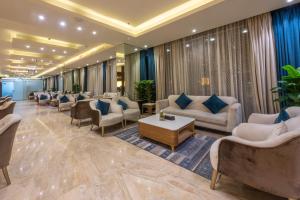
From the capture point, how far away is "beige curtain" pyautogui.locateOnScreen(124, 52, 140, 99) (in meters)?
6.35

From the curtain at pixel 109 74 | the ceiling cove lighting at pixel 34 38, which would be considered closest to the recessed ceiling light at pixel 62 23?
the ceiling cove lighting at pixel 34 38

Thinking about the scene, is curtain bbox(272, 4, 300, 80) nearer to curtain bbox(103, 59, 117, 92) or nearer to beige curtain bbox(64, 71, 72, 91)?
curtain bbox(103, 59, 117, 92)

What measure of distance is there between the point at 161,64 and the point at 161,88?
95cm

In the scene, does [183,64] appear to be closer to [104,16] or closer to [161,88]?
[161,88]

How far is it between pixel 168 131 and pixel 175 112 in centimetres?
156

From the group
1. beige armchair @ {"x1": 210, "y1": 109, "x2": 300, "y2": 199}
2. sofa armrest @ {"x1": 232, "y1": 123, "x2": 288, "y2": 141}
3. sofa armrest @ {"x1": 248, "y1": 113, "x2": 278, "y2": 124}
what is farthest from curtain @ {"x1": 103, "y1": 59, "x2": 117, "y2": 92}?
beige armchair @ {"x1": 210, "y1": 109, "x2": 300, "y2": 199}

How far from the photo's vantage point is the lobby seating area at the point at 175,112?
170 cm

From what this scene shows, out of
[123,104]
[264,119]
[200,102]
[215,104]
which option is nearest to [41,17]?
[123,104]

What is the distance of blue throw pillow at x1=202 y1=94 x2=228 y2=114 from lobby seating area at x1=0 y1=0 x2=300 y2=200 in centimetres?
3

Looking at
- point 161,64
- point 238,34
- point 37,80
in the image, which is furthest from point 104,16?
point 37,80

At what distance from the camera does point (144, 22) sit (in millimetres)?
4324

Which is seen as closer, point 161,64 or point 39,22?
point 39,22

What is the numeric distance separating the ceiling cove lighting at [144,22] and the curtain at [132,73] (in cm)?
178

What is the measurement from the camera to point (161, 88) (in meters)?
5.90
